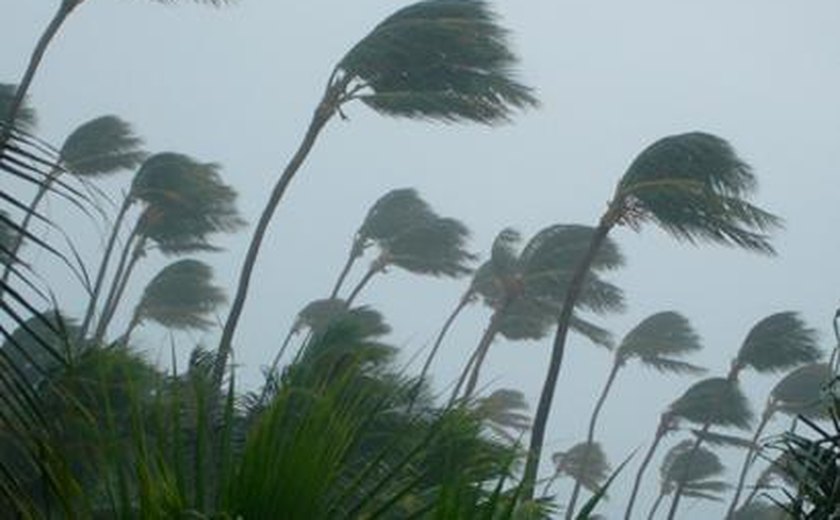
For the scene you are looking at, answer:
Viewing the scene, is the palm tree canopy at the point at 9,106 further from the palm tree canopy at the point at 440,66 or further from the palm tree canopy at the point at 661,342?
the palm tree canopy at the point at 661,342

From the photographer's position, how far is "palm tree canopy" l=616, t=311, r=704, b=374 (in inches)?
1555

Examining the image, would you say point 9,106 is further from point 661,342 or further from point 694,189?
point 661,342

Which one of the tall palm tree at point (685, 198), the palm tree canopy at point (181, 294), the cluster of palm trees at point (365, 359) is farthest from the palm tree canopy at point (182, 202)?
the tall palm tree at point (685, 198)

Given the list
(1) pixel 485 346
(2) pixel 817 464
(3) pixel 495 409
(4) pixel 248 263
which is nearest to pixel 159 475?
(3) pixel 495 409

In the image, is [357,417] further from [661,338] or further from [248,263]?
[661,338]

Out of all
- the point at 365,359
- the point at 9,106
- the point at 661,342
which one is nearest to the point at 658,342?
the point at 661,342

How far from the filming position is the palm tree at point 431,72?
18.6 metres

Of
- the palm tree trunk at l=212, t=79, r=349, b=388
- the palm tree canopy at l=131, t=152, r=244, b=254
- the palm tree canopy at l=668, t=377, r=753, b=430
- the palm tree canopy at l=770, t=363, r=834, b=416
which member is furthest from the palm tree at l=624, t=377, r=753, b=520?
the palm tree trunk at l=212, t=79, r=349, b=388

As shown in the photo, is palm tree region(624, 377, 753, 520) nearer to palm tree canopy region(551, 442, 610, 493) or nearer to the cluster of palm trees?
the cluster of palm trees

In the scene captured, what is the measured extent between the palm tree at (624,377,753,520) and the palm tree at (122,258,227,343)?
16418 mm

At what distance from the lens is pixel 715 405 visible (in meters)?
35.3

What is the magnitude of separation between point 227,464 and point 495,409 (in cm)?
97

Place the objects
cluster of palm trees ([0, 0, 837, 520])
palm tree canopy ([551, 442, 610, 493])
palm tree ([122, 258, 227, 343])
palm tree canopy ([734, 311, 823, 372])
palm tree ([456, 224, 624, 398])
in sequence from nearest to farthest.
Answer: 1. cluster of palm trees ([0, 0, 837, 520])
2. palm tree ([456, 224, 624, 398])
3. palm tree canopy ([734, 311, 823, 372])
4. palm tree ([122, 258, 227, 343])
5. palm tree canopy ([551, 442, 610, 493])

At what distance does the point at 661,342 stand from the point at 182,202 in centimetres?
1886
